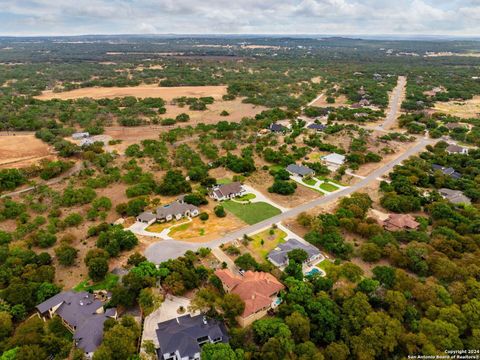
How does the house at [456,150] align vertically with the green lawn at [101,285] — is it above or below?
above

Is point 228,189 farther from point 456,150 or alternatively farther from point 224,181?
point 456,150

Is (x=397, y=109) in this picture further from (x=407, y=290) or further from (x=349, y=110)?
(x=407, y=290)

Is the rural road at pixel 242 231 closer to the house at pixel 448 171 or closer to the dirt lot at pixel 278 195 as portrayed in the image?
the dirt lot at pixel 278 195

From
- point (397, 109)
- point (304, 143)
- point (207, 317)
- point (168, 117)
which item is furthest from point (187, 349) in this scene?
point (397, 109)

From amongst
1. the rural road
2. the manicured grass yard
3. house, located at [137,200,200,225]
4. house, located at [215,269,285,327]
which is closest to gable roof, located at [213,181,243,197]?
house, located at [137,200,200,225]

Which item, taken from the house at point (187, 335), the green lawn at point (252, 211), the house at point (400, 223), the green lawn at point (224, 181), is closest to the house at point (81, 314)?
the house at point (187, 335)

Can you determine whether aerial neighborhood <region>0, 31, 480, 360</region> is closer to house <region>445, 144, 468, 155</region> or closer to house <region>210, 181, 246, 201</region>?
house <region>210, 181, 246, 201</region>

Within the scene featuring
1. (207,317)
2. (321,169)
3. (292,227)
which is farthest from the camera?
(321,169)
